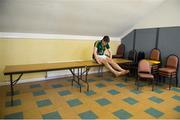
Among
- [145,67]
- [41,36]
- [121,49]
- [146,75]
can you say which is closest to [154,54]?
[145,67]

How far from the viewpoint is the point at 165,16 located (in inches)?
174

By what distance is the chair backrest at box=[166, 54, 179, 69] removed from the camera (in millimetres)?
4027

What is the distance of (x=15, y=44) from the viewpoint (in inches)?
146

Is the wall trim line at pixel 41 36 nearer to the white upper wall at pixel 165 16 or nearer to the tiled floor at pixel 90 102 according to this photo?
the tiled floor at pixel 90 102

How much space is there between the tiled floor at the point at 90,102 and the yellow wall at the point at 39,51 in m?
0.66

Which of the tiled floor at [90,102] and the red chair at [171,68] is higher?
the red chair at [171,68]

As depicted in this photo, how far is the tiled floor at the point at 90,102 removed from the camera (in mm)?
2518

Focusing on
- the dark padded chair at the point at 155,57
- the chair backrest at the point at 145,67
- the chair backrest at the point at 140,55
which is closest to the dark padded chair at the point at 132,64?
the chair backrest at the point at 140,55

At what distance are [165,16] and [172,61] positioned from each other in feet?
4.70

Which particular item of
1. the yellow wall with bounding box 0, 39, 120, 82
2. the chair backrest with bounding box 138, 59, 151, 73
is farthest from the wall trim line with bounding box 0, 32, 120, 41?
the chair backrest with bounding box 138, 59, 151, 73

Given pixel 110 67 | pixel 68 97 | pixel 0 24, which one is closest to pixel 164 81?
pixel 110 67

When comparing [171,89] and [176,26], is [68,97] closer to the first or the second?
[171,89]

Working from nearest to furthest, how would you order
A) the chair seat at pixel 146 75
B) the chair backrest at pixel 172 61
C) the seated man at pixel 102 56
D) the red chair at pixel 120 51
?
the chair seat at pixel 146 75 → the seated man at pixel 102 56 → the chair backrest at pixel 172 61 → the red chair at pixel 120 51

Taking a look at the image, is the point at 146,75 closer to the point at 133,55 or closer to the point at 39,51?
the point at 133,55
